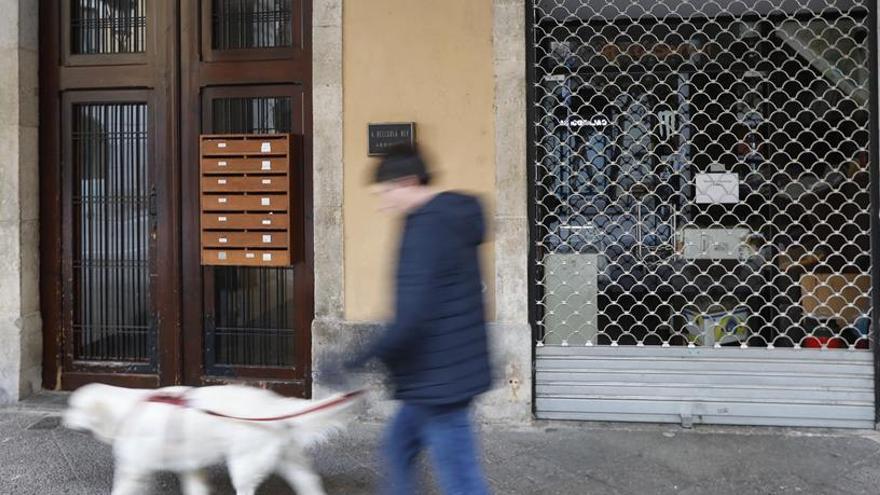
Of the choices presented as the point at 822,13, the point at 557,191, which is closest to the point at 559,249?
the point at 557,191

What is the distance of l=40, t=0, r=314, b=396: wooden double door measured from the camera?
585cm

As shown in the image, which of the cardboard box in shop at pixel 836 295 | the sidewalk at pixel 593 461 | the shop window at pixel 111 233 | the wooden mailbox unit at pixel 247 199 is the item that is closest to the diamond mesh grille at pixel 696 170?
the cardboard box in shop at pixel 836 295

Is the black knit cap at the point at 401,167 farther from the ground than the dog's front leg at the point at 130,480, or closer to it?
farther from the ground

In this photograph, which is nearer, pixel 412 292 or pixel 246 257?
pixel 412 292

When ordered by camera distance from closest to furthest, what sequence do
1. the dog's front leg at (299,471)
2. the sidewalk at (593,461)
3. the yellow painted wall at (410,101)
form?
the dog's front leg at (299,471)
the sidewalk at (593,461)
the yellow painted wall at (410,101)

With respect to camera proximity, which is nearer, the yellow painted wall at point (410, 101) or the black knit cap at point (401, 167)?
the black knit cap at point (401, 167)

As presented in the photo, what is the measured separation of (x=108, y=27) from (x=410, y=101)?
2.68 metres

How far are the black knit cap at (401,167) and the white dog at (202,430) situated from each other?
3.33ft

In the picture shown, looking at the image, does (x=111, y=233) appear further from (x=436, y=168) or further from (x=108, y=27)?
(x=436, y=168)

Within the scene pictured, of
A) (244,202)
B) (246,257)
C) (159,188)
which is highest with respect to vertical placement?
(159,188)

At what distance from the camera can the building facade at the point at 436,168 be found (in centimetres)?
543

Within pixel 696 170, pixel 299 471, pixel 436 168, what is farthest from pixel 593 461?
pixel 696 170

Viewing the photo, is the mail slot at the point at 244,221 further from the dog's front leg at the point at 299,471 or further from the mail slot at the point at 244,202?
the dog's front leg at the point at 299,471

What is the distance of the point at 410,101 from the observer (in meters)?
5.37
